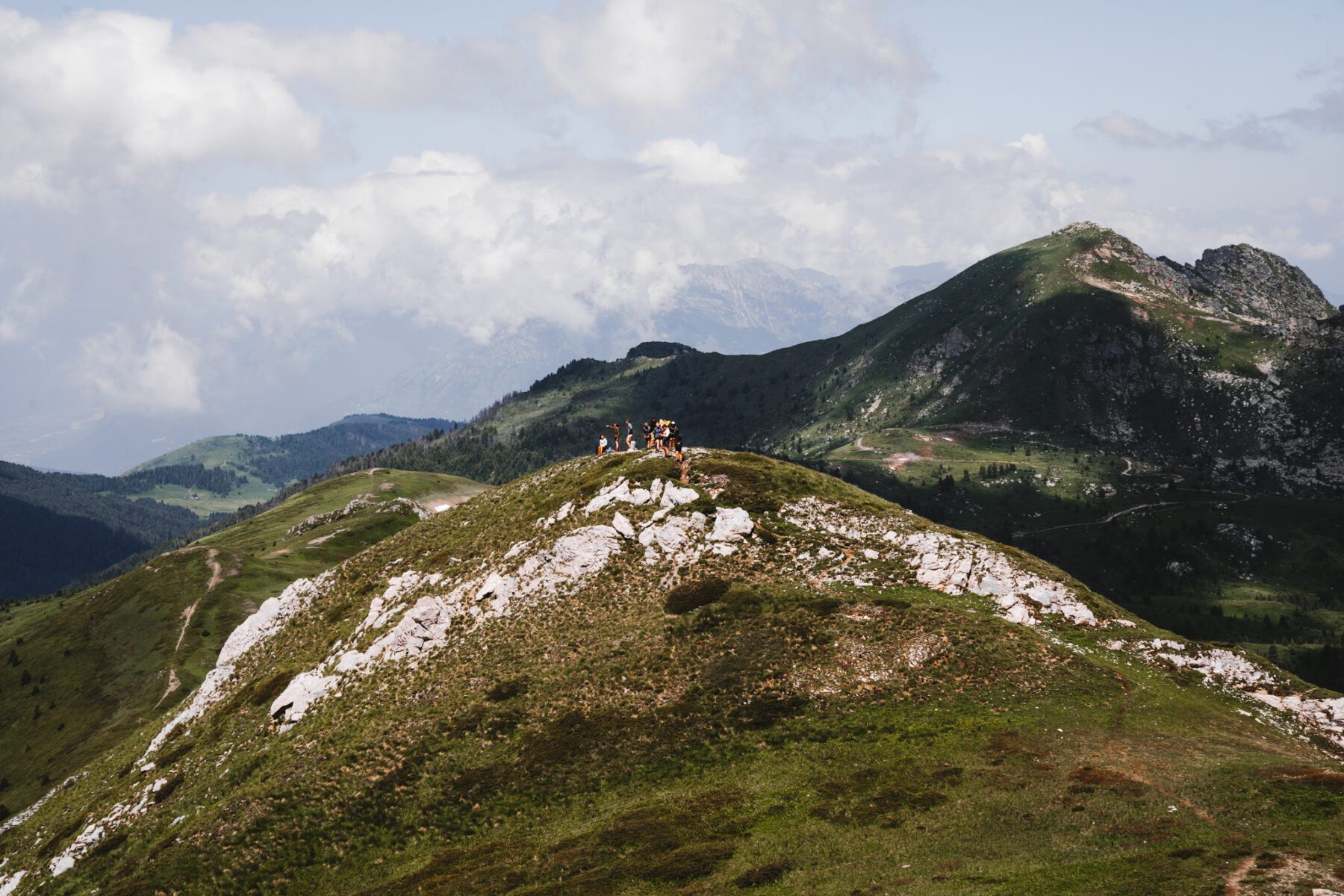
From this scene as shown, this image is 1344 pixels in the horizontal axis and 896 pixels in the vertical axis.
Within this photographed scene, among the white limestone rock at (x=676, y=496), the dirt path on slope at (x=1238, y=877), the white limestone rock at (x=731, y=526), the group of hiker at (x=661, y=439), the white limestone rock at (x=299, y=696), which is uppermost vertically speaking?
the group of hiker at (x=661, y=439)

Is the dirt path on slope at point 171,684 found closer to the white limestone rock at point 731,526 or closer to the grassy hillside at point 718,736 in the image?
the grassy hillside at point 718,736

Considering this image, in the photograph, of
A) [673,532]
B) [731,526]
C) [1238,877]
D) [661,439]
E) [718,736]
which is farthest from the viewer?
[661,439]

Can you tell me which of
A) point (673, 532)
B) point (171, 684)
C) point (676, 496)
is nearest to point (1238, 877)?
point (673, 532)

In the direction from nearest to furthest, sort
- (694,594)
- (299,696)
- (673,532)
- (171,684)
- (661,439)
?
(299,696), (694,594), (673,532), (661,439), (171,684)

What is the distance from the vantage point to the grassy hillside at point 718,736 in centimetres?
4662

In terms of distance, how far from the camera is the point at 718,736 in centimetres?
6128

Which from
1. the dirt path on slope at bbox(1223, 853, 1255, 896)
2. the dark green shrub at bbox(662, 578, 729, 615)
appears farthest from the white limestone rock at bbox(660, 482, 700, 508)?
the dirt path on slope at bbox(1223, 853, 1255, 896)

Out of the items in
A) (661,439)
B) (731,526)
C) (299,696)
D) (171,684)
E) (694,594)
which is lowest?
(171,684)

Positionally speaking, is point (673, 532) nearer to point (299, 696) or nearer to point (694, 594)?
point (694, 594)

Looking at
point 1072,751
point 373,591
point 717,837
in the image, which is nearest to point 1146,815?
point 1072,751

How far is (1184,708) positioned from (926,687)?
18.4m

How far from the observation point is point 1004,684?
207 ft

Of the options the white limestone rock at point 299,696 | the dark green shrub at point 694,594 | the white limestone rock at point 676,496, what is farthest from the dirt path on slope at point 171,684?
the dark green shrub at point 694,594

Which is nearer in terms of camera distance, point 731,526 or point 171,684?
point 731,526
